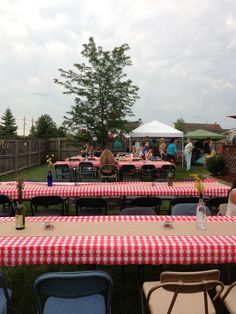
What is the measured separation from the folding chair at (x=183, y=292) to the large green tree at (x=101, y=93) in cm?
1257

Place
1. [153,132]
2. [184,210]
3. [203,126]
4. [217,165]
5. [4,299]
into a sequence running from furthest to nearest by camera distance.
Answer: [203,126] → [153,132] → [217,165] → [184,210] → [4,299]

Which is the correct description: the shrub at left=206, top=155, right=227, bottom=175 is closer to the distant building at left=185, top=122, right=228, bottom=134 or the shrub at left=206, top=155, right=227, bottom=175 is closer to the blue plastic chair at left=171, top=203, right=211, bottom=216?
the blue plastic chair at left=171, top=203, right=211, bottom=216

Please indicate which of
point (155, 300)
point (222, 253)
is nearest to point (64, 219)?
point (155, 300)

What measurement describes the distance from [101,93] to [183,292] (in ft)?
43.9

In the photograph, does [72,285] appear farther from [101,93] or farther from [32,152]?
[32,152]

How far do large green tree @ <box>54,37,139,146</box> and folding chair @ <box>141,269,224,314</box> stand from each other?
495 inches

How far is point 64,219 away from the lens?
10.8 feet

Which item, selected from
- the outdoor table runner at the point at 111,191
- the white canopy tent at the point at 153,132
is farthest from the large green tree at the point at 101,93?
the outdoor table runner at the point at 111,191

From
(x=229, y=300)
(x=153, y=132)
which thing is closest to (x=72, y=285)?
(x=229, y=300)

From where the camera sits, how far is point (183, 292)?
1.92 metres

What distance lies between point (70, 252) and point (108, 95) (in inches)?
502

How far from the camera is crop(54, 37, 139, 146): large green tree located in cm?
1467

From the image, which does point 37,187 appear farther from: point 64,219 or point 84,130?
point 84,130

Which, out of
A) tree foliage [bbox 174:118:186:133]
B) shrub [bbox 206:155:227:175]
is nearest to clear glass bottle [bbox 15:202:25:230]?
shrub [bbox 206:155:227:175]
